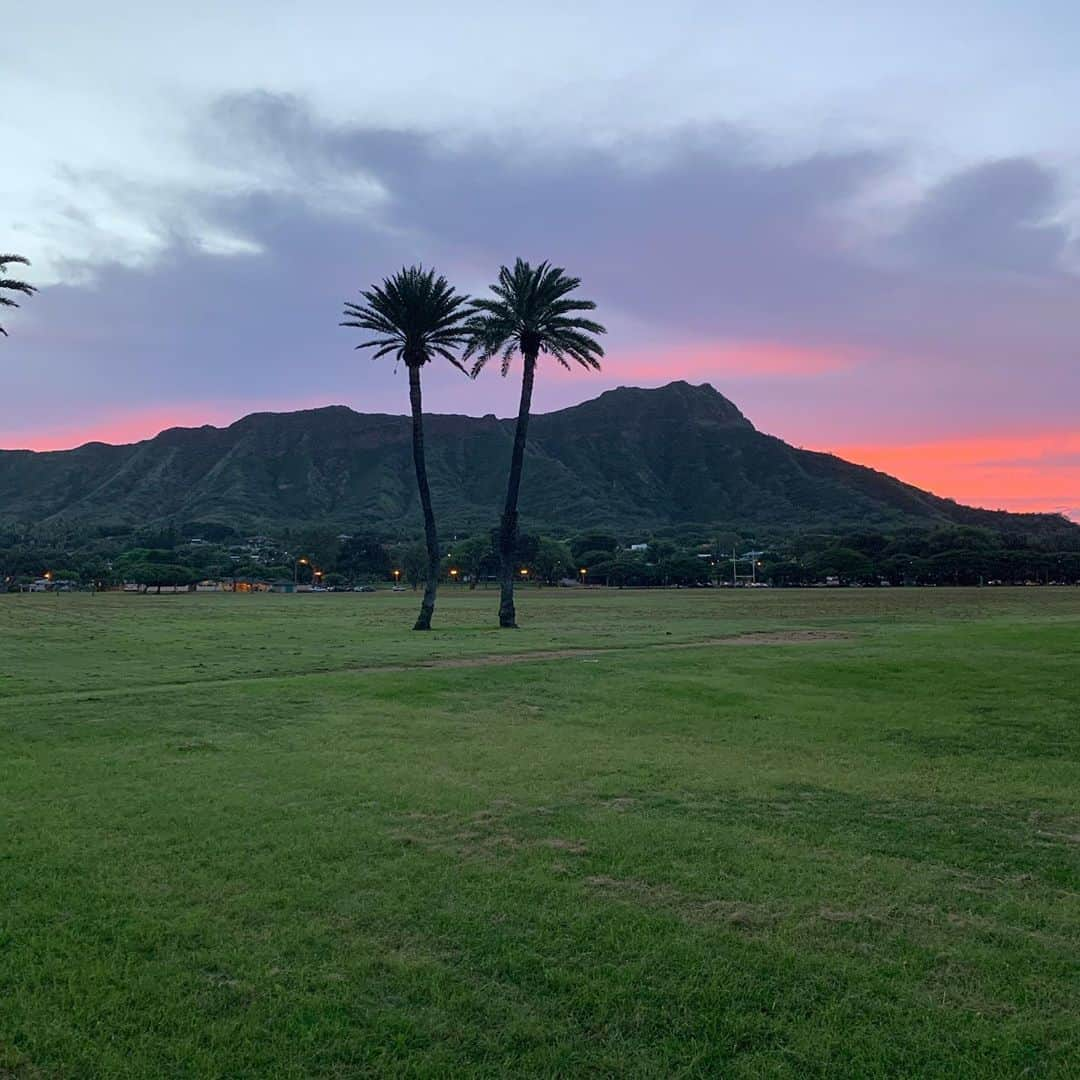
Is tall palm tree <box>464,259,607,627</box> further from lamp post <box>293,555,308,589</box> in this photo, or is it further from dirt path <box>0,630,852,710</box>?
lamp post <box>293,555,308,589</box>

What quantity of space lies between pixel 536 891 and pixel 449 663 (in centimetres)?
2138

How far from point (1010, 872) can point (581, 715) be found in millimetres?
10890

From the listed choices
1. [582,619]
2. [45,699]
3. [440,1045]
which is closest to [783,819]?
[440,1045]

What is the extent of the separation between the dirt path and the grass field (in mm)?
2390

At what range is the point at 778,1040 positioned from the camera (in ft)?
18.2

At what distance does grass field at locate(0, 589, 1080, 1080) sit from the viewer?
5.56 meters

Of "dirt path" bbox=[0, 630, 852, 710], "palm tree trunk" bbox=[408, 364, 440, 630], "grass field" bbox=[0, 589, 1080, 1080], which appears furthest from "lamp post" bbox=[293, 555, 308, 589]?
"grass field" bbox=[0, 589, 1080, 1080]

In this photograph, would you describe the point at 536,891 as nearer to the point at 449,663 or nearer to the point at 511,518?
the point at 449,663

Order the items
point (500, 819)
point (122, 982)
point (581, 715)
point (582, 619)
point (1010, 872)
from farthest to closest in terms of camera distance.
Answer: point (582, 619)
point (581, 715)
point (500, 819)
point (1010, 872)
point (122, 982)

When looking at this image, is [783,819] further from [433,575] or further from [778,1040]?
[433,575]

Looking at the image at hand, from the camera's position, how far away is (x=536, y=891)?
26.2ft

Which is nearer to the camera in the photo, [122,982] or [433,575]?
[122,982]

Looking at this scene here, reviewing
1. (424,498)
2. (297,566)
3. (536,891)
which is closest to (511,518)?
(424,498)

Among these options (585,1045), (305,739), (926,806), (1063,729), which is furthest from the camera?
(1063,729)
